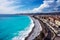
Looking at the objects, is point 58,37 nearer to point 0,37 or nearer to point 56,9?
point 56,9

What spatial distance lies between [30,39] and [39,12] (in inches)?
39.2

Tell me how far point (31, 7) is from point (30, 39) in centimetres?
109

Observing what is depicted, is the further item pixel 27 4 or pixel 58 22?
pixel 58 22

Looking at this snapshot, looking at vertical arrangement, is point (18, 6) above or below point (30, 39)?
above

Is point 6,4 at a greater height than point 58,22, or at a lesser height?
greater

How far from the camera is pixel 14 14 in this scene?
4395mm

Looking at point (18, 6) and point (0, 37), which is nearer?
point (18, 6)

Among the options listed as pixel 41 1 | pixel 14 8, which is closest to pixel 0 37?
pixel 14 8

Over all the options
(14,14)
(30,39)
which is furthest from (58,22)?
(14,14)

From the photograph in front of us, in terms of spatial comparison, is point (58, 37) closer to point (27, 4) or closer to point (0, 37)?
point (27, 4)

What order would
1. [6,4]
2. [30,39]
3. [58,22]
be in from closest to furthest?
1. [6,4]
2. [30,39]
3. [58,22]

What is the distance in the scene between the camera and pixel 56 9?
14.3 feet

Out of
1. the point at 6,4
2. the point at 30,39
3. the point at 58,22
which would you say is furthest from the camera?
the point at 58,22

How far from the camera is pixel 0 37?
5.16 m
